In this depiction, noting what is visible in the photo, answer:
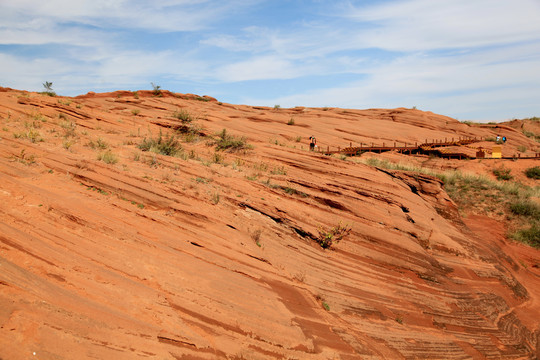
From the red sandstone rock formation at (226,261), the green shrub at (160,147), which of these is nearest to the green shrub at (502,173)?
the red sandstone rock formation at (226,261)

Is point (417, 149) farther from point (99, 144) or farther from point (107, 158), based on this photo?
point (107, 158)

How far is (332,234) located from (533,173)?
21.8m

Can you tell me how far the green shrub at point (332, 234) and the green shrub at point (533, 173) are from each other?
20887 mm

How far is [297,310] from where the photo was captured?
578cm

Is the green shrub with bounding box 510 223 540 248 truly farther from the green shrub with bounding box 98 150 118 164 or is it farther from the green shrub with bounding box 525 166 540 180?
the green shrub with bounding box 98 150 118 164

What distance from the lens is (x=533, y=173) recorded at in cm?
2380

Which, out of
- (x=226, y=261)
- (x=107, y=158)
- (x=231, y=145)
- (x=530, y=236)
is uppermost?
(x=231, y=145)

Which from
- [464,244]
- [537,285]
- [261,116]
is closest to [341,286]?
[464,244]

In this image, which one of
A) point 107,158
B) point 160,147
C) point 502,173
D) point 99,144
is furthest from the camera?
point 502,173

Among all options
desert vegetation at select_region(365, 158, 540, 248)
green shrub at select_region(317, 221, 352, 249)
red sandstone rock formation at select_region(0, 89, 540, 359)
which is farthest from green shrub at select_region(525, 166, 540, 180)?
green shrub at select_region(317, 221, 352, 249)

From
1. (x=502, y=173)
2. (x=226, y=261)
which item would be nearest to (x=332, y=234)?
(x=226, y=261)

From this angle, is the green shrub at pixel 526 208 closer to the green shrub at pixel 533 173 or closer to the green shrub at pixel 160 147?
the green shrub at pixel 533 173

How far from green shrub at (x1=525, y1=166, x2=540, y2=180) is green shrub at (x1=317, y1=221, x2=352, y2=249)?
2089cm

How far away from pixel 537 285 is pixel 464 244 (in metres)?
3.26
